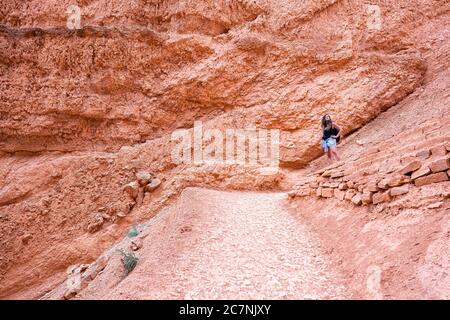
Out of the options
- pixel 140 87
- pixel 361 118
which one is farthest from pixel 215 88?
pixel 361 118

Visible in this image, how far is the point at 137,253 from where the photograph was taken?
7.25m

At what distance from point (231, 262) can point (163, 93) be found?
1170cm

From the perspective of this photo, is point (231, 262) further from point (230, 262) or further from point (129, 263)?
point (129, 263)

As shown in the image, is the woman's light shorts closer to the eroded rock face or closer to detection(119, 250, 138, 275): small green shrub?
the eroded rock face

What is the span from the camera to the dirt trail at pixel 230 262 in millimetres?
4352

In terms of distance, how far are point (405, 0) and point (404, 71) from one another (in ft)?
15.6

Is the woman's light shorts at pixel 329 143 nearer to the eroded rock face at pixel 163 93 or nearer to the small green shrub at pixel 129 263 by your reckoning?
the eroded rock face at pixel 163 93

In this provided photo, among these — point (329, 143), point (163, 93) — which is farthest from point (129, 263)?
point (163, 93)

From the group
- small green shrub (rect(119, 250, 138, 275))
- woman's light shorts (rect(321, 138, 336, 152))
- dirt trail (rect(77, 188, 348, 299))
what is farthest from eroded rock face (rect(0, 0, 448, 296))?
small green shrub (rect(119, 250, 138, 275))

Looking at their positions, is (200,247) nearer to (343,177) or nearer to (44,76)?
(343,177)

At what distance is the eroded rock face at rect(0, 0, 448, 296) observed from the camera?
41.2 ft

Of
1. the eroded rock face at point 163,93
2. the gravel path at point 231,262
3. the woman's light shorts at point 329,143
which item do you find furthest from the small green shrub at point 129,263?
the woman's light shorts at point 329,143

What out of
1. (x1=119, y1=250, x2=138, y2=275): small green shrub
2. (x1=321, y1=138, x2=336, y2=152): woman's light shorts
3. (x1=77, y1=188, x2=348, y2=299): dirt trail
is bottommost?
(x1=119, y1=250, x2=138, y2=275): small green shrub
